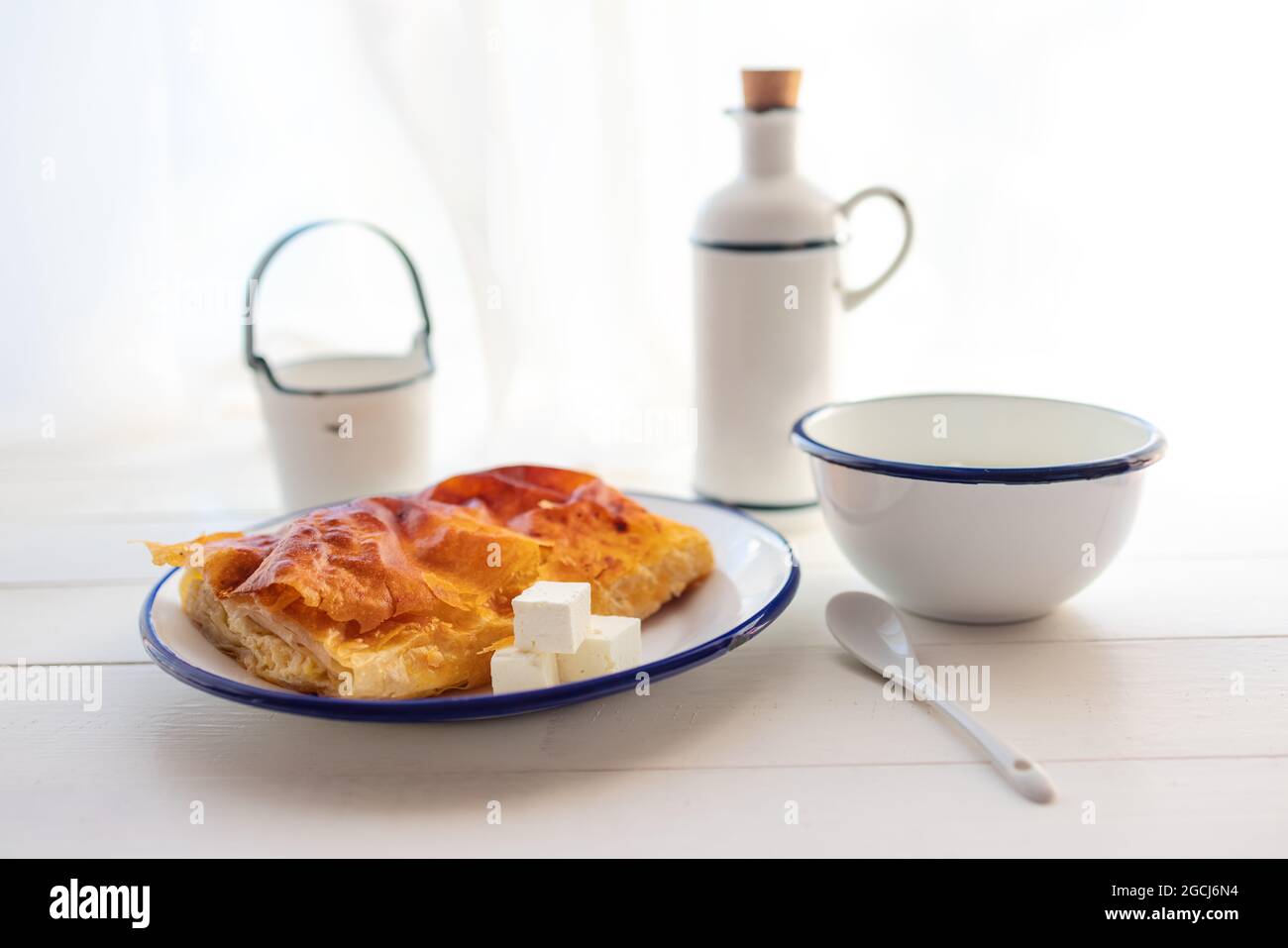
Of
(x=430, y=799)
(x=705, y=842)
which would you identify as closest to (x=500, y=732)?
(x=430, y=799)

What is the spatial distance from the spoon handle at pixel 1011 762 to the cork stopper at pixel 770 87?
2.57 ft

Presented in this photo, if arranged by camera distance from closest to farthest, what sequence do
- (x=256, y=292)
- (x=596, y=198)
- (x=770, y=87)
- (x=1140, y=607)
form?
(x=1140, y=607) → (x=770, y=87) → (x=256, y=292) → (x=596, y=198)

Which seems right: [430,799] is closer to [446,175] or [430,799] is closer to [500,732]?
[500,732]

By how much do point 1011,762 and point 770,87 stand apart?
0.86 meters

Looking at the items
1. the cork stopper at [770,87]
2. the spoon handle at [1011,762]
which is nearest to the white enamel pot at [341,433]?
the cork stopper at [770,87]

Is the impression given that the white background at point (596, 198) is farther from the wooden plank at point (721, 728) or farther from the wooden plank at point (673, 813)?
the wooden plank at point (673, 813)

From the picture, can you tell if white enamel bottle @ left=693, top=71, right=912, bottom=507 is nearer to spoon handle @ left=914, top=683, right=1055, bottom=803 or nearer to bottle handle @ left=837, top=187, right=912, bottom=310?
bottle handle @ left=837, top=187, right=912, bottom=310

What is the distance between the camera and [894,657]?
103cm

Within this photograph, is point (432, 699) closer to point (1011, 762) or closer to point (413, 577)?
point (413, 577)

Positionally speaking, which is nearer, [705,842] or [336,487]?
[705,842]

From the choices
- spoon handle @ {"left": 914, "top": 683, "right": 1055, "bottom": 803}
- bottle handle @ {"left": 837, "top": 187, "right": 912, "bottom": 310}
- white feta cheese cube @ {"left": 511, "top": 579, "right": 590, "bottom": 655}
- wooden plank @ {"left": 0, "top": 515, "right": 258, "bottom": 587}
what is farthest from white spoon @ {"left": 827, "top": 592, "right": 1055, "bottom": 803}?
wooden plank @ {"left": 0, "top": 515, "right": 258, "bottom": 587}

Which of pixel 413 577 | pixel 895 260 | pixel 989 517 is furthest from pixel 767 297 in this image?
pixel 413 577
